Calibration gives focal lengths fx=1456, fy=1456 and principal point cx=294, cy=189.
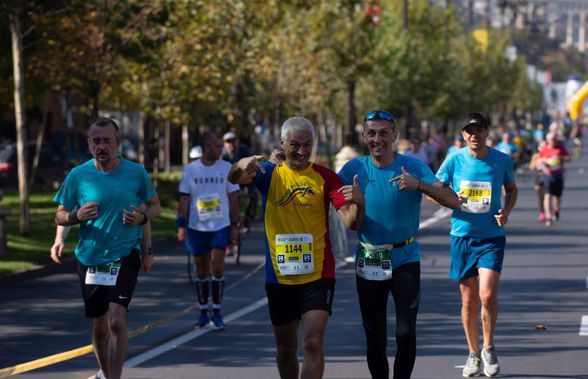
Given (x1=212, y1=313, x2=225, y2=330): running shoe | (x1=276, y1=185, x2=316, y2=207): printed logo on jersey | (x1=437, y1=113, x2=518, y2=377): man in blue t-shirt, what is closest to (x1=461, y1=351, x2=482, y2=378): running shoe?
(x1=437, y1=113, x2=518, y2=377): man in blue t-shirt

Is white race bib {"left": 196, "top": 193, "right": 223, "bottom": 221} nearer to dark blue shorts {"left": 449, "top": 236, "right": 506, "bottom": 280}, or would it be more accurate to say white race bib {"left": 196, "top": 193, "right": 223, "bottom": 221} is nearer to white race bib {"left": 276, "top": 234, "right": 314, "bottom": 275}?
dark blue shorts {"left": 449, "top": 236, "right": 506, "bottom": 280}

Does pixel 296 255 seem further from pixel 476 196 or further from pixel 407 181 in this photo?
pixel 476 196

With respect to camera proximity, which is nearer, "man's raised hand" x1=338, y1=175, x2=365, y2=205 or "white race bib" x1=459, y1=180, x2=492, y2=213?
"man's raised hand" x1=338, y1=175, x2=365, y2=205

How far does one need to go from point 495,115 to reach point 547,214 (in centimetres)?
12296

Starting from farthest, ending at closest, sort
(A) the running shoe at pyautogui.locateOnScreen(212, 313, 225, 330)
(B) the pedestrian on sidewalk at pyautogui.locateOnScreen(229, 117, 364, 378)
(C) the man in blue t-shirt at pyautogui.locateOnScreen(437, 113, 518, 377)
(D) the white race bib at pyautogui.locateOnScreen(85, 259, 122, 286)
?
(A) the running shoe at pyautogui.locateOnScreen(212, 313, 225, 330), (C) the man in blue t-shirt at pyautogui.locateOnScreen(437, 113, 518, 377), (D) the white race bib at pyautogui.locateOnScreen(85, 259, 122, 286), (B) the pedestrian on sidewalk at pyautogui.locateOnScreen(229, 117, 364, 378)

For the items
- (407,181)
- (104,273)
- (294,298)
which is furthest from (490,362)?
(104,273)

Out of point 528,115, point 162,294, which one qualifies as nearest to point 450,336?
point 162,294

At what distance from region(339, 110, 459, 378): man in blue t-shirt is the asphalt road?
1.86 metres

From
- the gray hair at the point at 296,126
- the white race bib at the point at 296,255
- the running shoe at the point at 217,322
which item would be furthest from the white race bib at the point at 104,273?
the running shoe at the point at 217,322

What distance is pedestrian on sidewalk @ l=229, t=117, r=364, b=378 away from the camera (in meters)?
8.20

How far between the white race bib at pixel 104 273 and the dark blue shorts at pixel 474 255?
8.51 feet

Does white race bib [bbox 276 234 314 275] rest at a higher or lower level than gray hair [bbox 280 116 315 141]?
lower

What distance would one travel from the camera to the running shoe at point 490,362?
1027cm

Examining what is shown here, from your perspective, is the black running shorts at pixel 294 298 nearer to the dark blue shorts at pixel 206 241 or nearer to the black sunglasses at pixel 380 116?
the black sunglasses at pixel 380 116
